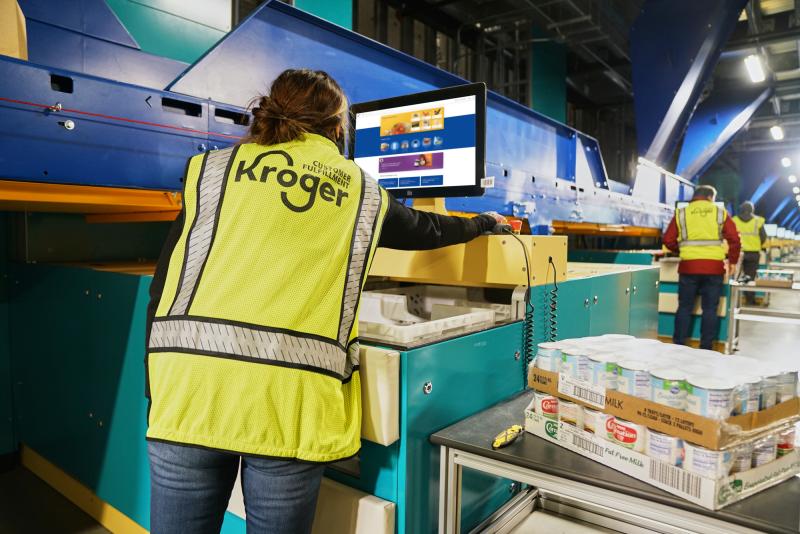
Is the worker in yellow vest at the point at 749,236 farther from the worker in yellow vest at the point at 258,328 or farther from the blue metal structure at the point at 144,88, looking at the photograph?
the worker in yellow vest at the point at 258,328

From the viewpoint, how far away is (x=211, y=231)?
1.06 metres

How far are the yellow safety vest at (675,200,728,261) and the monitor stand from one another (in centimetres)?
408

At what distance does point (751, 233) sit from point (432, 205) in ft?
26.3

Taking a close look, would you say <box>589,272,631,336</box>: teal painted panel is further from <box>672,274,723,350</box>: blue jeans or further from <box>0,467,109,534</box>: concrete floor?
<box>672,274,723,350</box>: blue jeans

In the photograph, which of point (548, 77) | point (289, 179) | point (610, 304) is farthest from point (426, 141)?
point (548, 77)

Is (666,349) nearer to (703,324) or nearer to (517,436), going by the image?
(517,436)

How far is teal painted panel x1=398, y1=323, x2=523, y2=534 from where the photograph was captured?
130 centimetres

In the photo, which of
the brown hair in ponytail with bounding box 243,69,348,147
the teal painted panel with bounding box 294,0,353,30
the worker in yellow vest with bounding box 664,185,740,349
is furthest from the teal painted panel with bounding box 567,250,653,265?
the brown hair in ponytail with bounding box 243,69,348,147

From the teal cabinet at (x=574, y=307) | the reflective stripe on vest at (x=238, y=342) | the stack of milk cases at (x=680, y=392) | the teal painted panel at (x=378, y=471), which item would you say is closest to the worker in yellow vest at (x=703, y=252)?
the teal cabinet at (x=574, y=307)

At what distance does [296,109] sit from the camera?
Result: 1.16 meters

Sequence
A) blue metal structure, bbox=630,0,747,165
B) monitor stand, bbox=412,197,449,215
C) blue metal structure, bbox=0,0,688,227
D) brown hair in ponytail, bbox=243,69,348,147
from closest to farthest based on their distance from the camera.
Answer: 1. brown hair in ponytail, bbox=243,69,348,147
2. blue metal structure, bbox=0,0,688,227
3. monitor stand, bbox=412,197,449,215
4. blue metal structure, bbox=630,0,747,165

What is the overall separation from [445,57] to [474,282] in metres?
6.18

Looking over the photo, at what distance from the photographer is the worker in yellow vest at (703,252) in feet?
16.2

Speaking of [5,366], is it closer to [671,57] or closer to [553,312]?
[553,312]
